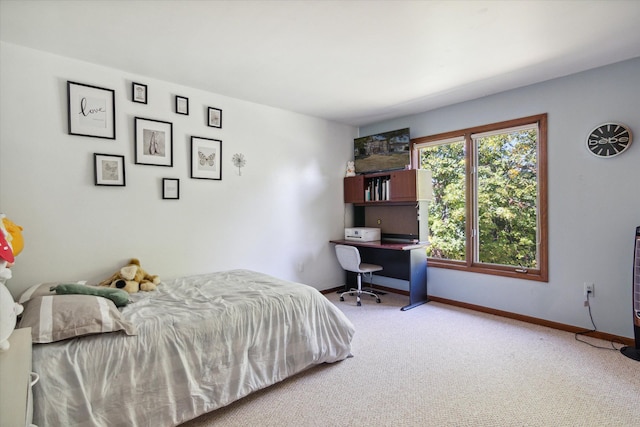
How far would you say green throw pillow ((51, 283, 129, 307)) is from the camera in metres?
2.08

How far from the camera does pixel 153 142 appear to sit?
3.15 m

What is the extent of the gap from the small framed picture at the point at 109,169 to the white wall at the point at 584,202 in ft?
13.1

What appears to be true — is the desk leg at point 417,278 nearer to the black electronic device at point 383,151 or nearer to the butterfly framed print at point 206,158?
the black electronic device at point 383,151

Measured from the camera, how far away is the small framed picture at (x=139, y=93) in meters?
3.01

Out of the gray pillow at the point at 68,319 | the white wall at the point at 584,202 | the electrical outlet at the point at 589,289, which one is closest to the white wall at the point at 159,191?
the gray pillow at the point at 68,319

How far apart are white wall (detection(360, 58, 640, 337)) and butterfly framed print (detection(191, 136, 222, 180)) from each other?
3.21 metres

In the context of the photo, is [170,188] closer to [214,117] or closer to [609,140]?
[214,117]

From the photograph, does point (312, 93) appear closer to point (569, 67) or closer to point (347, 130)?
point (347, 130)

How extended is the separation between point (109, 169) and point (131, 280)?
1028 mm

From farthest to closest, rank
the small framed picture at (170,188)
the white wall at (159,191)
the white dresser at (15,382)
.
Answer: the small framed picture at (170,188) → the white wall at (159,191) → the white dresser at (15,382)

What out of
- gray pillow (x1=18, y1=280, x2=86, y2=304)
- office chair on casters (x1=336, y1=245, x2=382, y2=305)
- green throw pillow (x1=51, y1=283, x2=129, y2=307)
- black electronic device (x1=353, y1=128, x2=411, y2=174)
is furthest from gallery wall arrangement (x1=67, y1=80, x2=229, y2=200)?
black electronic device (x1=353, y1=128, x2=411, y2=174)

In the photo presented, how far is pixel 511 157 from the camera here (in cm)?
365

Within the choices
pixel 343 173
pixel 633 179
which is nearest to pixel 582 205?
pixel 633 179

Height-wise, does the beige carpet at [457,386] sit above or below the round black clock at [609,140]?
below
